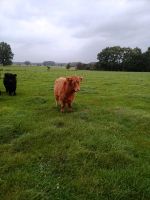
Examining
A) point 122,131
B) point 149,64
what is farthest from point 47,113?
point 149,64

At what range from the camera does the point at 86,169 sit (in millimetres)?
8070

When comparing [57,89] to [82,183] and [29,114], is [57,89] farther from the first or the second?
[82,183]

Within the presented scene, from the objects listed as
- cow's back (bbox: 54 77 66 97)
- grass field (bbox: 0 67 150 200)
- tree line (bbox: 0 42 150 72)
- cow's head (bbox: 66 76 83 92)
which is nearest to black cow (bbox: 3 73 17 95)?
cow's back (bbox: 54 77 66 97)

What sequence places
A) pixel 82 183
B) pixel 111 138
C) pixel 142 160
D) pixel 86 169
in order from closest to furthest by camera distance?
pixel 82 183, pixel 86 169, pixel 142 160, pixel 111 138

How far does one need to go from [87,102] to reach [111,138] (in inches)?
309

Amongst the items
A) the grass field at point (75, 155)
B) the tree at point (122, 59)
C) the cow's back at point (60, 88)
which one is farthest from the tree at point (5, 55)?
the grass field at point (75, 155)

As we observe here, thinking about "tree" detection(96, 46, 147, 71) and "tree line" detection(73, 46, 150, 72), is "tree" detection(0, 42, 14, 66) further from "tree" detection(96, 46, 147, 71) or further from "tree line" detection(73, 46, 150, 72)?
"tree" detection(96, 46, 147, 71)

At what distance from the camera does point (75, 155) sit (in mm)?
8773

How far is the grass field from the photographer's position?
711 cm

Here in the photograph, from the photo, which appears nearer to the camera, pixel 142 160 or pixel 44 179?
pixel 44 179

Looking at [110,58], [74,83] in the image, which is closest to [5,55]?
[110,58]

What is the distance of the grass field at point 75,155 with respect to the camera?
7.11 meters

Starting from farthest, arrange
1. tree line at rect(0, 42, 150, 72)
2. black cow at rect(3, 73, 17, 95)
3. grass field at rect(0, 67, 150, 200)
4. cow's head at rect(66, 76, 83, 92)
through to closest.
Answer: tree line at rect(0, 42, 150, 72) → black cow at rect(3, 73, 17, 95) → cow's head at rect(66, 76, 83, 92) → grass field at rect(0, 67, 150, 200)

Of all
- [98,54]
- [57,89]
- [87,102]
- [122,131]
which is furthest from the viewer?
[98,54]
